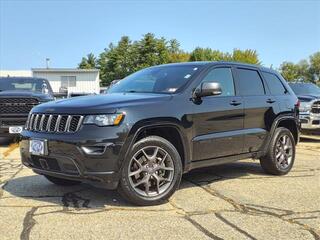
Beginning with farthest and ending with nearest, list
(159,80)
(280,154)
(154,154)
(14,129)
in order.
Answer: (14,129), (280,154), (159,80), (154,154)

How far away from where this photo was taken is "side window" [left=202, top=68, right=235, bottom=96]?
21.6ft

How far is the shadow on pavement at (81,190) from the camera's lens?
18.7 ft

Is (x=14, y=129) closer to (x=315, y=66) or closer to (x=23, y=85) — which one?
(x=23, y=85)

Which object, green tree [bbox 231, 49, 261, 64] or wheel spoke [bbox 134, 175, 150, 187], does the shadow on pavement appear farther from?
green tree [bbox 231, 49, 261, 64]

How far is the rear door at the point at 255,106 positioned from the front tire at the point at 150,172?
1567 mm

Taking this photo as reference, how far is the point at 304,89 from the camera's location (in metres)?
15.2

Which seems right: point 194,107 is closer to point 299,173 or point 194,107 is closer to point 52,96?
point 299,173

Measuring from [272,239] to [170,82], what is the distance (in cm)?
265

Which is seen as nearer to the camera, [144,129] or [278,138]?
[144,129]

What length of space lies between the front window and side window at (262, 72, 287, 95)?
7.82 meters

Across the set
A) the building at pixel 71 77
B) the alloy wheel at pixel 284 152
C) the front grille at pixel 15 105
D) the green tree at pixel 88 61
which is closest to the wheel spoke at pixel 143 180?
the alloy wheel at pixel 284 152

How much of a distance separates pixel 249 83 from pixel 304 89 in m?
8.54

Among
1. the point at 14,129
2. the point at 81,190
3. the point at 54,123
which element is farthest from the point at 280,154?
the point at 14,129

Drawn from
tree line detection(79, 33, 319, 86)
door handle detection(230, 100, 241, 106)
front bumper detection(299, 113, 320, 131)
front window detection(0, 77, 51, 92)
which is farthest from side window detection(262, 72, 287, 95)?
tree line detection(79, 33, 319, 86)
